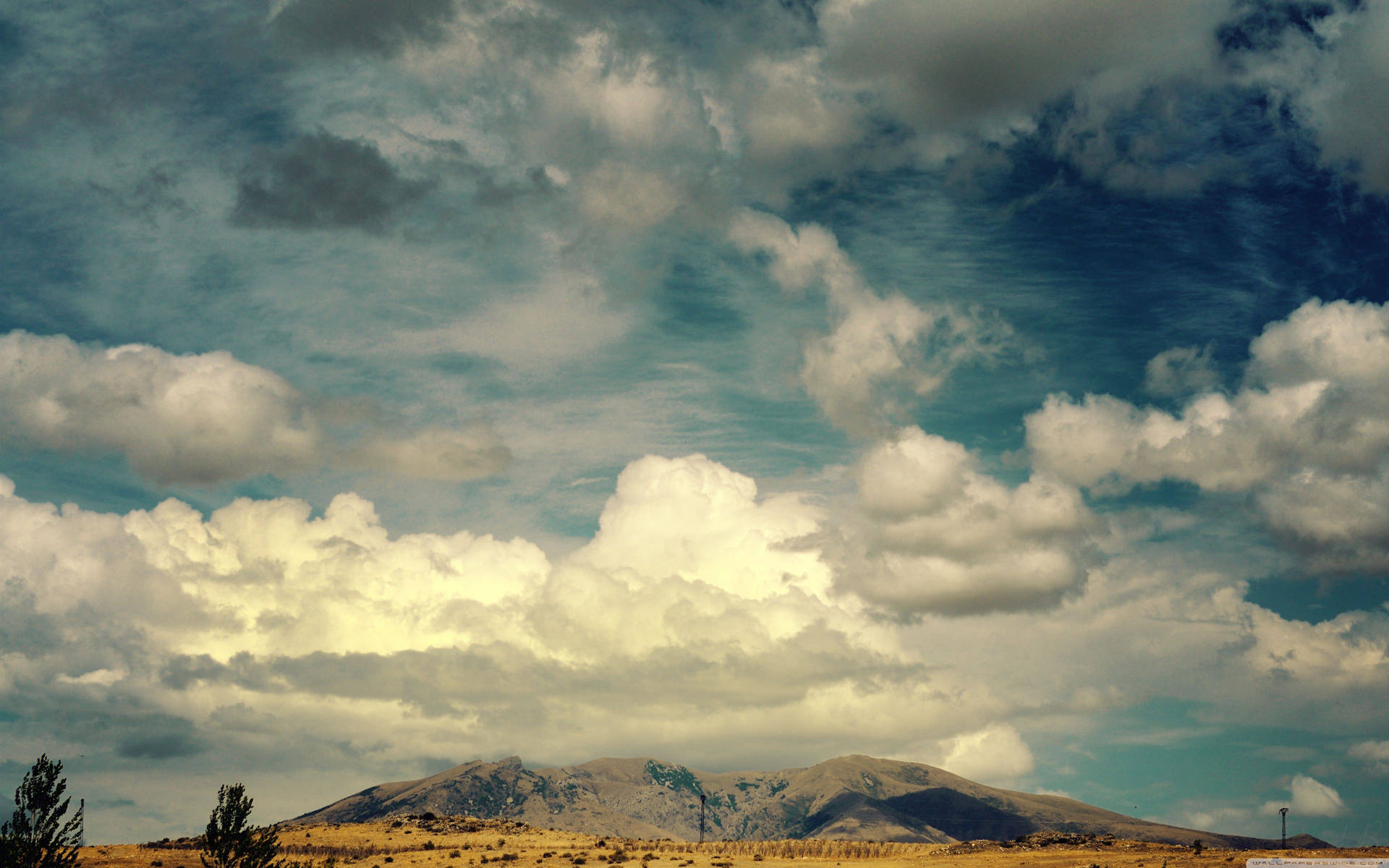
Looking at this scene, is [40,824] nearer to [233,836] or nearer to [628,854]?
[233,836]

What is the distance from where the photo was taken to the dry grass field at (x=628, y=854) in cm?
9600

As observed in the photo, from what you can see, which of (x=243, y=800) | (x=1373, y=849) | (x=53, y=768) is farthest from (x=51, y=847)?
(x=1373, y=849)

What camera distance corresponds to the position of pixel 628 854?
105 meters

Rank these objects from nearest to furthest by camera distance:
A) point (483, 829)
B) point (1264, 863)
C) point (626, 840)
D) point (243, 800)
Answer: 1. point (1264, 863)
2. point (243, 800)
3. point (626, 840)
4. point (483, 829)

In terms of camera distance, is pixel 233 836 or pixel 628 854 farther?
pixel 628 854

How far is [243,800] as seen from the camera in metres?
65.9

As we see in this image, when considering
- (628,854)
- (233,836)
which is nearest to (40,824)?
(233,836)

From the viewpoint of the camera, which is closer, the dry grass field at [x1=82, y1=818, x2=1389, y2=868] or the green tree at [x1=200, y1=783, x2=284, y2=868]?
the green tree at [x1=200, y1=783, x2=284, y2=868]

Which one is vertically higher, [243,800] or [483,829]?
[243,800]

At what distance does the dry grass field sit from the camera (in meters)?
96.0

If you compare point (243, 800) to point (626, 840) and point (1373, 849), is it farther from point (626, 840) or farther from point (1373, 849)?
point (1373, 849)

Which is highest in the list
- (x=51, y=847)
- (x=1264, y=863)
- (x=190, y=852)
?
(x=1264, y=863)

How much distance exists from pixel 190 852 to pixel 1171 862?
93.0 metres

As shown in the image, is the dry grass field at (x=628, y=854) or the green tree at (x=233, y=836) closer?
the green tree at (x=233, y=836)
